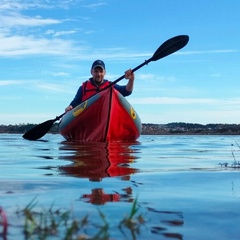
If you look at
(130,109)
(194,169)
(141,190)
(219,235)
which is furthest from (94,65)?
(219,235)

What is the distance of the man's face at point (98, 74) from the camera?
11.2 m

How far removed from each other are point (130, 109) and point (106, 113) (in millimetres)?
1079

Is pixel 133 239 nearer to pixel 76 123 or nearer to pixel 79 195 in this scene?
pixel 79 195

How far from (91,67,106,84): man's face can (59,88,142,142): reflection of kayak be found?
3.42 ft

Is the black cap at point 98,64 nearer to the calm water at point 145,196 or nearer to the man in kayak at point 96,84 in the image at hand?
the man in kayak at point 96,84

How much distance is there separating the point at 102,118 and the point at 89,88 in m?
1.40

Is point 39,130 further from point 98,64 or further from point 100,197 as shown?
point 100,197

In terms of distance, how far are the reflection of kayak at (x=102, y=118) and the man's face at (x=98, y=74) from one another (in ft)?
3.42

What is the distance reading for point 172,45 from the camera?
1020 centimetres

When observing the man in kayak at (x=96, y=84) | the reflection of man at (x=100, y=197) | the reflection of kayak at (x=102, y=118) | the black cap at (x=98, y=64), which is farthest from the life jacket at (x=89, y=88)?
the reflection of man at (x=100, y=197)

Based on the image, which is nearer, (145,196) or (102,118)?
(145,196)

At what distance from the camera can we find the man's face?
1122 cm

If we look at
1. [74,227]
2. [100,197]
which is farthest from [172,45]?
[74,227]

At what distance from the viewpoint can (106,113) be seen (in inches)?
402
